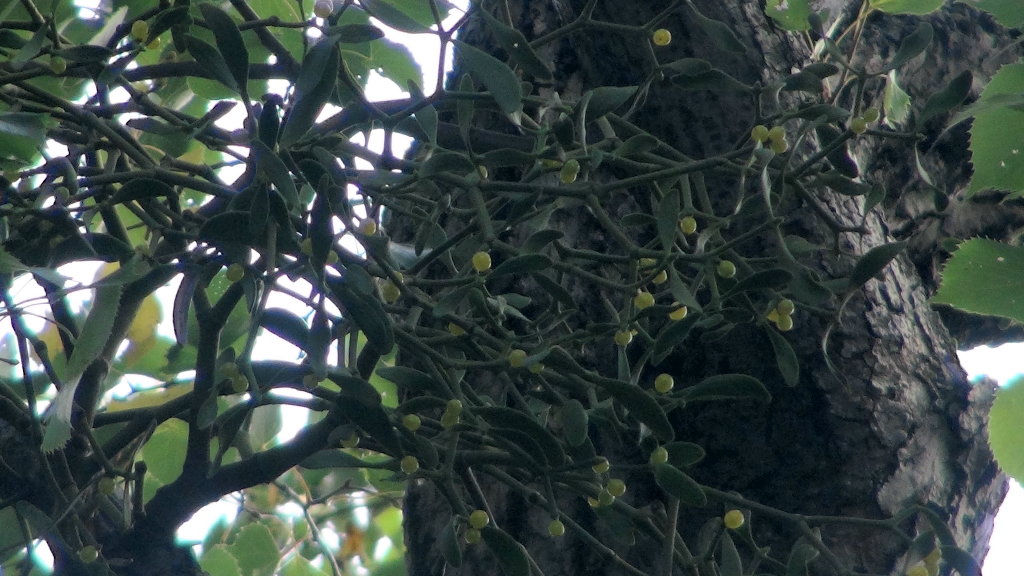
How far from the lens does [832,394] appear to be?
2.58ft

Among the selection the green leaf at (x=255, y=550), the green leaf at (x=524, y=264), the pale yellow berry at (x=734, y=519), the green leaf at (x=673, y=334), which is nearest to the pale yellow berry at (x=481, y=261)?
the green leaf at (x=524, y=264)

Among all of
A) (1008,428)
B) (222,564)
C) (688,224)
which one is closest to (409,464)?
(688,224)

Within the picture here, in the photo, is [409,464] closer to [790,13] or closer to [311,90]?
[311,90]

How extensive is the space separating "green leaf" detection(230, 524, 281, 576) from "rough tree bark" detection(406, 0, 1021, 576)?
215mm

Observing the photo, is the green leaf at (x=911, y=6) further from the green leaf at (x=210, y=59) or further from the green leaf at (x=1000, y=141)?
the green leaf at (x=210, y=59)

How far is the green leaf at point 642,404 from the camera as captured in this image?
562 mm

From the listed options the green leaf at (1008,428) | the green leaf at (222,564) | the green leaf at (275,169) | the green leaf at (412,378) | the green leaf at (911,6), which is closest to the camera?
the green leaf at (275,169)

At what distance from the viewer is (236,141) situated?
73cm

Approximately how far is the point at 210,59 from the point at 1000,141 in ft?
2.01

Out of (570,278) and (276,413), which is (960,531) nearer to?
(570,278)

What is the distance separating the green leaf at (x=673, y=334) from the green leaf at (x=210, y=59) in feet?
0.93

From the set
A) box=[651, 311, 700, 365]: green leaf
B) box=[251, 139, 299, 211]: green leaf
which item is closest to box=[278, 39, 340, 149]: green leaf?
box=[251, 139, 299, 211]: green leaf

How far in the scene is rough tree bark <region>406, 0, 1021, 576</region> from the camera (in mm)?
778

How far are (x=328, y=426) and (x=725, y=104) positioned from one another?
468 mm
